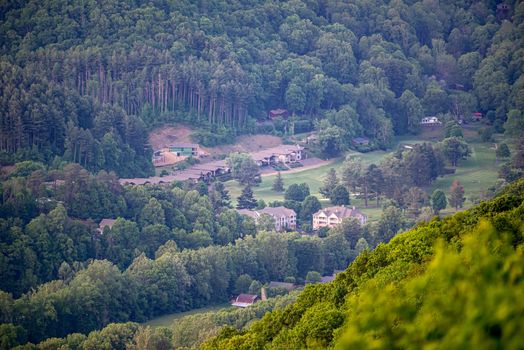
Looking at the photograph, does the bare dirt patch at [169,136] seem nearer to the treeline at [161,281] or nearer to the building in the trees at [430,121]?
the building in the trees at [430,121]

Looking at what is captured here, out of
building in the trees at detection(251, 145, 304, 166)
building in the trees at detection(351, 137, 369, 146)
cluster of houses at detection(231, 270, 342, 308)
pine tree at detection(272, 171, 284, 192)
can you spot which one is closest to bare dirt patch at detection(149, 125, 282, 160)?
building in the trees at detection(251, 145, 304, 166)

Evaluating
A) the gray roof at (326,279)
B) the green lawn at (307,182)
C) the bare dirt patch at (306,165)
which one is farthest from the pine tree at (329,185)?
the gray roof at (326,279)

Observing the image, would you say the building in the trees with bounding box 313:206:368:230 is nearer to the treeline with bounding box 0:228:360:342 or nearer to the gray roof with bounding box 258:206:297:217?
the gray roof with bounding box 258:206:297:217

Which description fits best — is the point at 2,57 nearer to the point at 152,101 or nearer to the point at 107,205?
the point at 152,101

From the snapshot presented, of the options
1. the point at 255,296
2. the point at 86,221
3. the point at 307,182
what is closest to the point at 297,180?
the point at 307,182

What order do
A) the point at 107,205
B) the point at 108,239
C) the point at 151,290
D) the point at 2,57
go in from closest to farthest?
the point at 151,290 < the point at 108,239 < the point at 107,205 < the point at 2,57

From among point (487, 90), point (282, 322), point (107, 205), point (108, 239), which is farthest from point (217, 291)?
point (487, 90)

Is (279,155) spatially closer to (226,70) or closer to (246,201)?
(226,70)
